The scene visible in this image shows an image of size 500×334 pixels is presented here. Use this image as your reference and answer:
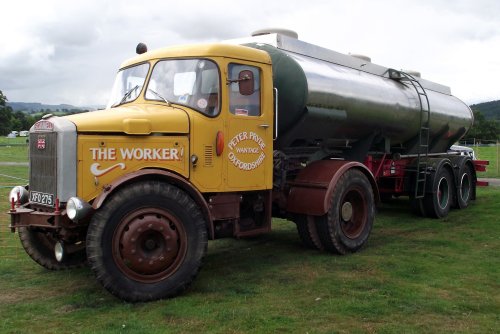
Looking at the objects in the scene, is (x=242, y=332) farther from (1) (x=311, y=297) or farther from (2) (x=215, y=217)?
(2) (x=215, y=217)

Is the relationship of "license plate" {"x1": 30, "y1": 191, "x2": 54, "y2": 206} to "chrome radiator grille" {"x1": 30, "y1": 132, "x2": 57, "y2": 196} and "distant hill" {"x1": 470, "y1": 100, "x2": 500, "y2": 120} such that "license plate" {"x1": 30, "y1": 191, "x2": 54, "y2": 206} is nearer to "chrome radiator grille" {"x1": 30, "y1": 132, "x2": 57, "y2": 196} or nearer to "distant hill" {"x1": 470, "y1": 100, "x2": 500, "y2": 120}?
"chrome radiator grille" {"x1": 30, "y1": 132, "x2": 57, "y2": 196}

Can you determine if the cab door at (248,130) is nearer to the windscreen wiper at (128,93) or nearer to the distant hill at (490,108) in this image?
the windscreen wiper at (128,93)

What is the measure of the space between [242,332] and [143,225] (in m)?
1.54

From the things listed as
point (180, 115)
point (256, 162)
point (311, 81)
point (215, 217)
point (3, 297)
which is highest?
point (311, 81)

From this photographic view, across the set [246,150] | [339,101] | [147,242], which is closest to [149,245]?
[147,242]

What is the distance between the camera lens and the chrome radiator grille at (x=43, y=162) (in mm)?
5664

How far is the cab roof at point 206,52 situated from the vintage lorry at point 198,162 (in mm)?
19

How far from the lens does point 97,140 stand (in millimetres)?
5621

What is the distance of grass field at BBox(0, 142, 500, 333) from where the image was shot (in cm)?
496

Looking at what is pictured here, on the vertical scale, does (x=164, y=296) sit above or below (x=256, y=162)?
below

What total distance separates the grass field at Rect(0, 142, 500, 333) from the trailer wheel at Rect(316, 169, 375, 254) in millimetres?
211

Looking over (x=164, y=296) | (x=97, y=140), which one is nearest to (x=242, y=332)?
(x=164, y=296)

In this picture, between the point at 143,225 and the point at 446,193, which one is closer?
the point at 143,225

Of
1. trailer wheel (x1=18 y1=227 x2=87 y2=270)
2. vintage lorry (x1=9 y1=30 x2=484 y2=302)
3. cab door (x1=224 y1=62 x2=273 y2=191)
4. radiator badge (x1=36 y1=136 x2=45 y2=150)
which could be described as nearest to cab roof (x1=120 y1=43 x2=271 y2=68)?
vintage lorry (x1=9 y1=30 x2=484 y2=302)
